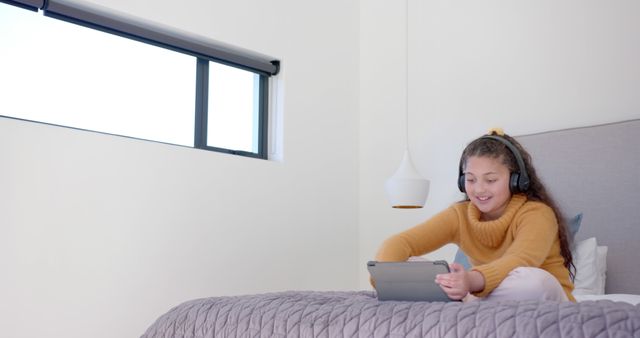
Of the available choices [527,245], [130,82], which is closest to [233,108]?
[130,82]

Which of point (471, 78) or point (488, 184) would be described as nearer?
point (488, 184)

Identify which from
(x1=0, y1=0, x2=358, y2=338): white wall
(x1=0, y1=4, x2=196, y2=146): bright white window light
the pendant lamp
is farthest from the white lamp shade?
(x1=0, y1=4, x2=196, y2=146): bright white window light

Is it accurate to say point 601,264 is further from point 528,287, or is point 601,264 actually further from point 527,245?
point 528,287

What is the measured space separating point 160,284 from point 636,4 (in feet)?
8.21

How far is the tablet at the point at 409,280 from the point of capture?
1577 mm

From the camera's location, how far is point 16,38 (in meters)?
2.92

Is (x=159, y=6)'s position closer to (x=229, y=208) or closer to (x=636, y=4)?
(x=229, y=208)

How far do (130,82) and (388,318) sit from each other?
2.18m

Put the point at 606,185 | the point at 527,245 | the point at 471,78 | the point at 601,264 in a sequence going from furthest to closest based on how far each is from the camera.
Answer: the point at 471,78
the point at 606,185
the point at 601,264
the point at 527,245

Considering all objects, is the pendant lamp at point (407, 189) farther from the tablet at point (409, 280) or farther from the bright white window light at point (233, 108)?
the tablet at point (409, 280)

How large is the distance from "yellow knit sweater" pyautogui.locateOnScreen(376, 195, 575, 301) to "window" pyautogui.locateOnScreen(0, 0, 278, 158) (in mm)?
1710

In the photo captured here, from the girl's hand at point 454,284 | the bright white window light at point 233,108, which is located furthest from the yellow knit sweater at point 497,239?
the bright white window light at point 233,108

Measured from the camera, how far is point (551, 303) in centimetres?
139

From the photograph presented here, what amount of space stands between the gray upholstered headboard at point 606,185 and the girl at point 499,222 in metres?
1.11
